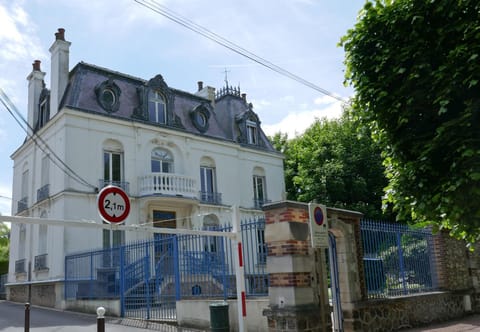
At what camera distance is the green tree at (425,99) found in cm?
649

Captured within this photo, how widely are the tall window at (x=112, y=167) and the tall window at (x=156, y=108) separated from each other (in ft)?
9.31

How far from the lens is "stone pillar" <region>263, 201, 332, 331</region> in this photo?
8.90 meters

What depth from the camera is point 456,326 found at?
464 inches

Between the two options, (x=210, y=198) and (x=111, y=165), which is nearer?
(x=111, y=165)

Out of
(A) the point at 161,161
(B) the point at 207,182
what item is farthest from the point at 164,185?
(B) the point at 207,182

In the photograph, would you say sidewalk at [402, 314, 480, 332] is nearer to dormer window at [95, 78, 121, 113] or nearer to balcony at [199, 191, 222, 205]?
balcony at [199, 191, 222, 205]

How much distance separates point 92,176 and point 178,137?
510 cm

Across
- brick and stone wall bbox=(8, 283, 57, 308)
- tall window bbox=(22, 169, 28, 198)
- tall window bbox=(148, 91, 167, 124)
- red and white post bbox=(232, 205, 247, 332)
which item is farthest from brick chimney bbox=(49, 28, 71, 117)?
red and white post bbox=(232, 205, 247, 332)

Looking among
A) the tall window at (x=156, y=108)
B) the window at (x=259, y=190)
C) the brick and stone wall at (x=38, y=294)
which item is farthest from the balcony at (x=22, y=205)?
the window at (x=259, y=190)

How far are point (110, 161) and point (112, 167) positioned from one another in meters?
0.28

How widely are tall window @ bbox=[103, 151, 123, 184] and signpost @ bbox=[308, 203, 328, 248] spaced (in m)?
14.5

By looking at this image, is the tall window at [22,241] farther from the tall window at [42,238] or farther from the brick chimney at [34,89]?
the brick chimney at [34,89]

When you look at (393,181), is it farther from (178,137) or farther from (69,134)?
(178,137)

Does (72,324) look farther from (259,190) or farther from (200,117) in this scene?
(259,190)
